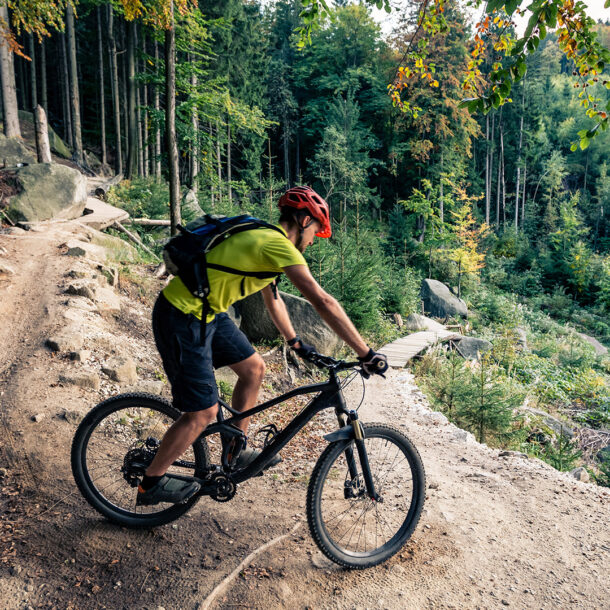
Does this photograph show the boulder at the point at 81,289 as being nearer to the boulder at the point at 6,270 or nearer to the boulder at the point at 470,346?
the boulder at the point at 6,270

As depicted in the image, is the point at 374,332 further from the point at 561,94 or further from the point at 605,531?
the point at 561,94

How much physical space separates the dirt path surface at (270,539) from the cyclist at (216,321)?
421 millimetres

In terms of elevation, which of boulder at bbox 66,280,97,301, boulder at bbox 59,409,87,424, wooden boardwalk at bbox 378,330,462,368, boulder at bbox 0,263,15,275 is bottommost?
wooden boardwalk at bbox 378,330,462,368

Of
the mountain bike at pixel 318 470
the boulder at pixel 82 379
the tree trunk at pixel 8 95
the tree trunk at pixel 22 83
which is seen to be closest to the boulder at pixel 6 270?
the boulder at pixel 82 379

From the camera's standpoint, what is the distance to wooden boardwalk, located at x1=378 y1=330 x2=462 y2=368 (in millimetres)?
9853

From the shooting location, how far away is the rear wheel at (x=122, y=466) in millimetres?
2988

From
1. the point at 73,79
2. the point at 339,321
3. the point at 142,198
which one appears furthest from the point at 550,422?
the point at 73,79

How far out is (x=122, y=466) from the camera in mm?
3064

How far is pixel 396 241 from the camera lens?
2752 centimetres

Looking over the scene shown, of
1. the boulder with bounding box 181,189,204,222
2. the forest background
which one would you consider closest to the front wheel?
the forest background

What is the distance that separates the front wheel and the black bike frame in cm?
23

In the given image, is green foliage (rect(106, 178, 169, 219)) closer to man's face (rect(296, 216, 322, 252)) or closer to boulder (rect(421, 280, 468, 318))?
boulder (rect(421, 280, 468, 318))

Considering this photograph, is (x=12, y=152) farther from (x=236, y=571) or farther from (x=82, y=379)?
(x=236, y=571)

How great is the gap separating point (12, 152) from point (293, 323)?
10.2 meters
